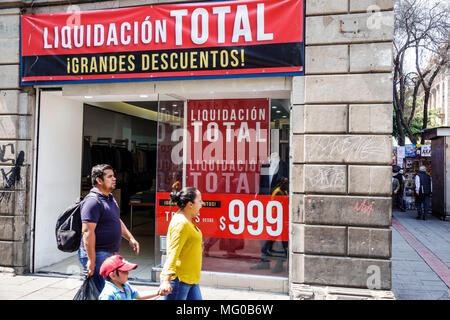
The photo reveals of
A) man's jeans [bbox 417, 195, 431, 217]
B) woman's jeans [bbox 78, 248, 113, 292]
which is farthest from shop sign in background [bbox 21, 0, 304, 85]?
Result: man's jeans [bbox 417, 195, 431, 217]

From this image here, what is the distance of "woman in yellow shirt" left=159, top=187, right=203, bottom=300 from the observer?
3617 millimetres

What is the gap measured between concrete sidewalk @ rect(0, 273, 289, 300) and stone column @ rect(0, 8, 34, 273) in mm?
412

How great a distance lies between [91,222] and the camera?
161 inches

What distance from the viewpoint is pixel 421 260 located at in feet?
28.2

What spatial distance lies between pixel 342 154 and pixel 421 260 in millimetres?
4459

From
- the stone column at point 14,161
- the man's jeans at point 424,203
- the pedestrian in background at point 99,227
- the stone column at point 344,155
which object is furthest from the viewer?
the man's jeans at point 424,203

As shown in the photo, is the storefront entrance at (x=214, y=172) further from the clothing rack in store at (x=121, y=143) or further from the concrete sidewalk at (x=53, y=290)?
the clothing rack in store at (x=121, y=143)

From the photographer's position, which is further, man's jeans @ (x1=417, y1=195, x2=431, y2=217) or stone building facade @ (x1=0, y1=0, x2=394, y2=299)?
man's jeans @ (x1=417, y1=195, x2=431, y2=217)

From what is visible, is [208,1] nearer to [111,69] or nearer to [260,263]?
[111,69]

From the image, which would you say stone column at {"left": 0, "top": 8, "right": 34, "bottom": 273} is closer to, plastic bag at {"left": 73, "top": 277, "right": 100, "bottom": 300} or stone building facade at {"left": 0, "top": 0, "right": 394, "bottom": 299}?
plastic bag at {"left": 73, "top": 277, "right": 100, "bottom": 300}

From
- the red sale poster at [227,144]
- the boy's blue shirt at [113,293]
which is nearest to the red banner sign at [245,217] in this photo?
the red sale poster at [227,144]

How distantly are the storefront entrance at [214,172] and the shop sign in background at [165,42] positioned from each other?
1.10 ft

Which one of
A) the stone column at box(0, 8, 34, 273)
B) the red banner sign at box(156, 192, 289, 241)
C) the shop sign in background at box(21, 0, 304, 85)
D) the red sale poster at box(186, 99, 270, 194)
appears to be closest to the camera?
the shop sign in background at box(21, 0, 304, 85)

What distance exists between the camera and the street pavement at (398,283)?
5965mm
